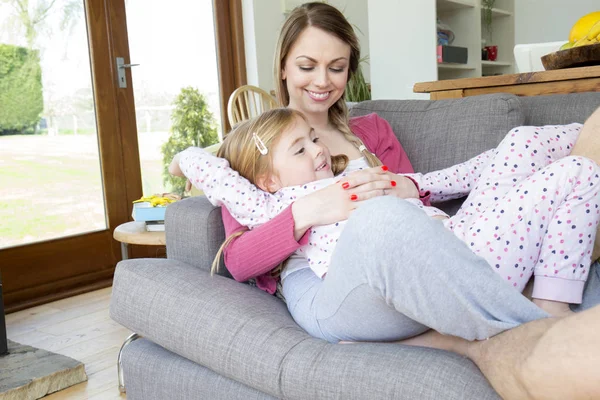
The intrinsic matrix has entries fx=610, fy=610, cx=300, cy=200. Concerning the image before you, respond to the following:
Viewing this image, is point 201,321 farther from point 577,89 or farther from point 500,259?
point 577,89

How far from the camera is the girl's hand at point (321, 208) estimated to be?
3.96 feet

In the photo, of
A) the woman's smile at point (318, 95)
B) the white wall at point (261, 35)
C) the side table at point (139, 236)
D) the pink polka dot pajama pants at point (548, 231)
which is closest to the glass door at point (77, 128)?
the white wall at point (261, 35)

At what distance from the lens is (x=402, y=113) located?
5.82 feet

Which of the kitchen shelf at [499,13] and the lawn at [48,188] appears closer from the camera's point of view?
the lawn at [48,188]

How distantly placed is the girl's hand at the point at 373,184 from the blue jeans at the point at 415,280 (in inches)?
10.5

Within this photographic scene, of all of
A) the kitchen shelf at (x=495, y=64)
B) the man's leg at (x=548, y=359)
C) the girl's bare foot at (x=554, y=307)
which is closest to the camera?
the man's leg at (x=548, y=359)

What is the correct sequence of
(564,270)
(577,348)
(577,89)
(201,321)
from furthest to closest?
(577,89), (201,321), (564,270), (577,348)

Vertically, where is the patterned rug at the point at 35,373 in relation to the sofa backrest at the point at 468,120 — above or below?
below

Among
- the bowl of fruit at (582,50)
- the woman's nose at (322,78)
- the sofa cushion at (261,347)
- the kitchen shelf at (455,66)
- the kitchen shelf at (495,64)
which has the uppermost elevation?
the kitchen shelf at (495,64)

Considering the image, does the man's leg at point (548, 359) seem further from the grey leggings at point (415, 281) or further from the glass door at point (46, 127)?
the glass door at point (46, 127)

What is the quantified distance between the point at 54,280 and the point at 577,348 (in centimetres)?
271

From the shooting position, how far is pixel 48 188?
9.87 ft

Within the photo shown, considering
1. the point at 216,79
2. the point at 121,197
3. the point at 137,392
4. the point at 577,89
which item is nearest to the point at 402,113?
the point at 577,89

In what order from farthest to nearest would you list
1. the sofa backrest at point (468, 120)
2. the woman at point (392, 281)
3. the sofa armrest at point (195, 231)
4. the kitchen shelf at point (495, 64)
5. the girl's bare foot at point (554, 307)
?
the kitchen shelf at point (495, 64), the sofa backrest at point (468, 120), the sofa armrest at point (195, 231), the girl's bare foot at point (554, 307), the woman at point (392, 281)
